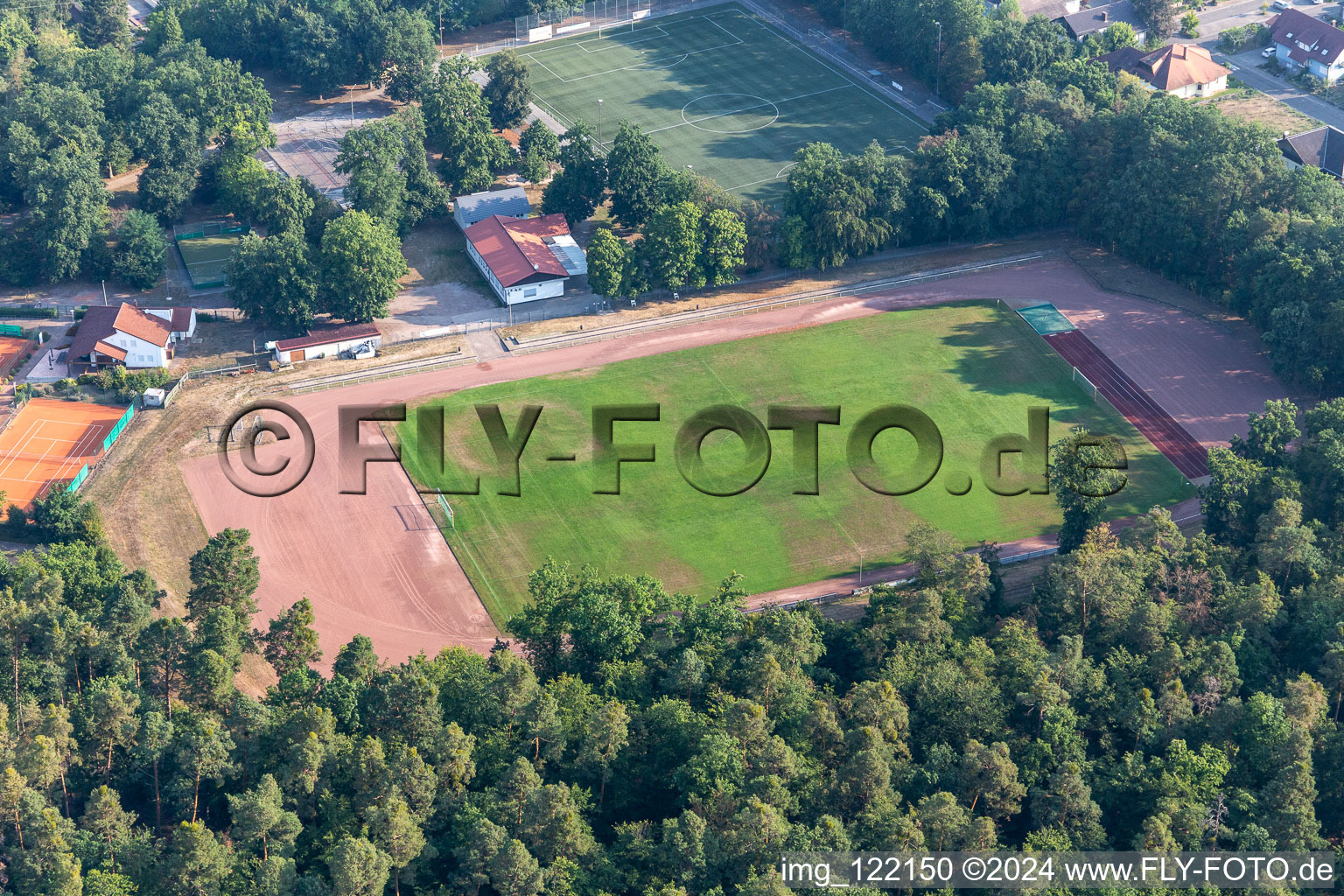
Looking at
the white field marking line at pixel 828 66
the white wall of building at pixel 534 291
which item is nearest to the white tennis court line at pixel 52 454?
the white wall of building at pixel 534 291

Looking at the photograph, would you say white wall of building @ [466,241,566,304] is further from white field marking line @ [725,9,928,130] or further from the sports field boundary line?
white field marking line @ [725,9,928,130]

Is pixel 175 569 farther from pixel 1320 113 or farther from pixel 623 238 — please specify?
pixel 1320 113

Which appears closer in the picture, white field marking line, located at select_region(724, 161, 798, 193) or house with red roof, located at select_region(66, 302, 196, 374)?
house with red roof, located at select_region(66, 302, 196, 374)

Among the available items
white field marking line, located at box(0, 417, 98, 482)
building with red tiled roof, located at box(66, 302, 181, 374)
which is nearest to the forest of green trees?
white field marking line, located at box(0, 417, 98, 482)

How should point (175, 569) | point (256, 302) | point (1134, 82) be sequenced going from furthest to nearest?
point (1134, 82) < point (256, 302) < point (175, 569)

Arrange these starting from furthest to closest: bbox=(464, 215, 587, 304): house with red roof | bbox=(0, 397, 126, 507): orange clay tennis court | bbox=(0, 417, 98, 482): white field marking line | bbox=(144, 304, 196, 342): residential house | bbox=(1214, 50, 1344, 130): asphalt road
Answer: bbox=(1214, 50, 1344, 130): asphalt road → bbox=(464, 215, 587, 304): house with red roof → bbox=(144, 304, 196, 342): residential house → bbox=(0, 417, 98, 482): white field marking line → bbox=(0, 397, 126, 507): orange clay tennis court

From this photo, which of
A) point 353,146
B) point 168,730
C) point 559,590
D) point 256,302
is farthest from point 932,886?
point 353,146
